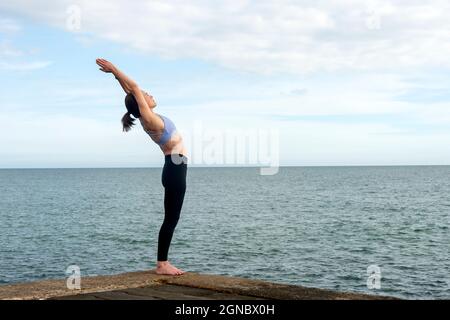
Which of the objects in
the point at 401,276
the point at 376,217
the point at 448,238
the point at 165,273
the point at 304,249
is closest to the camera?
the point at 165,273

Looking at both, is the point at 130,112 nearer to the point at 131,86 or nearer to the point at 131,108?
the point at 131,108

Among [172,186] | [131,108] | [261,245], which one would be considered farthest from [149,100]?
[261,245]

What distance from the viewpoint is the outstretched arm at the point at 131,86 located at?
6066 mm

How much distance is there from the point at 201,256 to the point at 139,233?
45.6 ft

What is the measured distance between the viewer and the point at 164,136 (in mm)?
6258

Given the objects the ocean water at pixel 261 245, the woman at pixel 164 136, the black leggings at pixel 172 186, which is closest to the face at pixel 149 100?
the woman at pixel 164 136

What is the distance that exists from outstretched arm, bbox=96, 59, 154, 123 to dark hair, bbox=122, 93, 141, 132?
86 mm

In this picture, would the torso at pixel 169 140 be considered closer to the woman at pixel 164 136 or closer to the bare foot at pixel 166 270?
the woman at pixel 164 136

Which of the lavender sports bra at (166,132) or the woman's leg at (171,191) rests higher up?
the lavender sports bra at (166,132)

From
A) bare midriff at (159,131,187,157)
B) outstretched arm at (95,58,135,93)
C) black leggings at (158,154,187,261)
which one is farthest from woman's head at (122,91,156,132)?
black leggings at (158,154,187,261)
